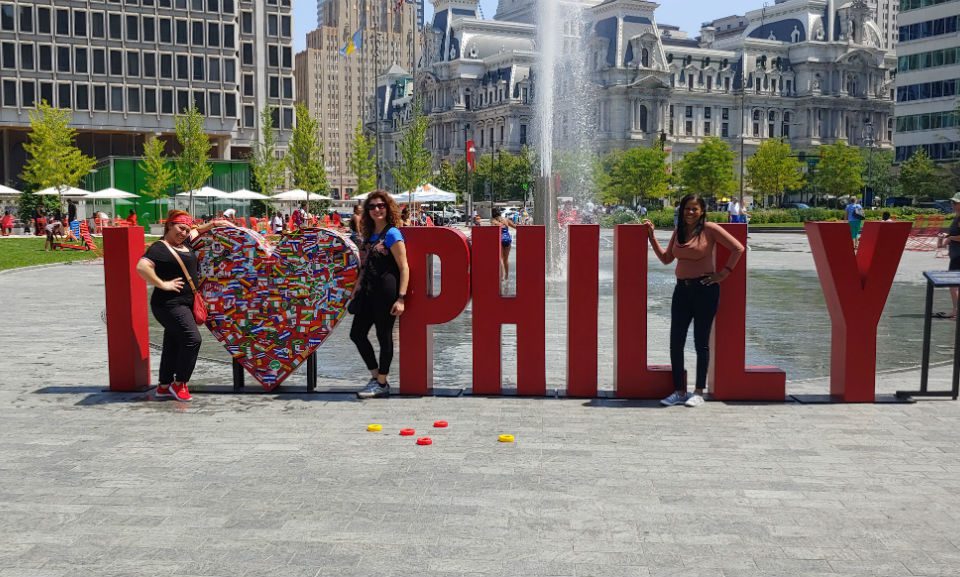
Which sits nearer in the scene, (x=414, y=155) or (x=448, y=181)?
(x=414, y=155)

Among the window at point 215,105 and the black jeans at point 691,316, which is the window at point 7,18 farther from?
the black jeans at point 691,316

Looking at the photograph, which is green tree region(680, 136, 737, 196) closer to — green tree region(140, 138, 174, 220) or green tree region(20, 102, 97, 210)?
green tree region(140, 138, 174, 220)

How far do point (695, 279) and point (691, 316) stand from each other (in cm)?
33

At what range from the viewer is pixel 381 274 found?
7953 millimetres

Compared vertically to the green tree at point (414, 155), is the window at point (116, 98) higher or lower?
higher

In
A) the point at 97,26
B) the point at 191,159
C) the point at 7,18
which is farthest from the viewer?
the point at 97,26

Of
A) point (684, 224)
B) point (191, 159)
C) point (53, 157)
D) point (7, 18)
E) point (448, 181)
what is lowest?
point (684, 224)

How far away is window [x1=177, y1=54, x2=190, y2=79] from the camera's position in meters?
73.4

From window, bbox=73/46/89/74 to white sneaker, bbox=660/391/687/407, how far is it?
7146cm

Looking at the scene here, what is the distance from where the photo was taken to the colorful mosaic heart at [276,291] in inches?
323

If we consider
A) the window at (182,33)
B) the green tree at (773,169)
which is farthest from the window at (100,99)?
the green tree at (773,169)

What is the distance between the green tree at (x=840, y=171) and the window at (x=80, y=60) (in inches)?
2340

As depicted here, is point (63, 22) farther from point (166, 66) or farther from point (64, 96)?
point (166, 66)

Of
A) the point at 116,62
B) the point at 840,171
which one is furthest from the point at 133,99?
the point at 840,171
